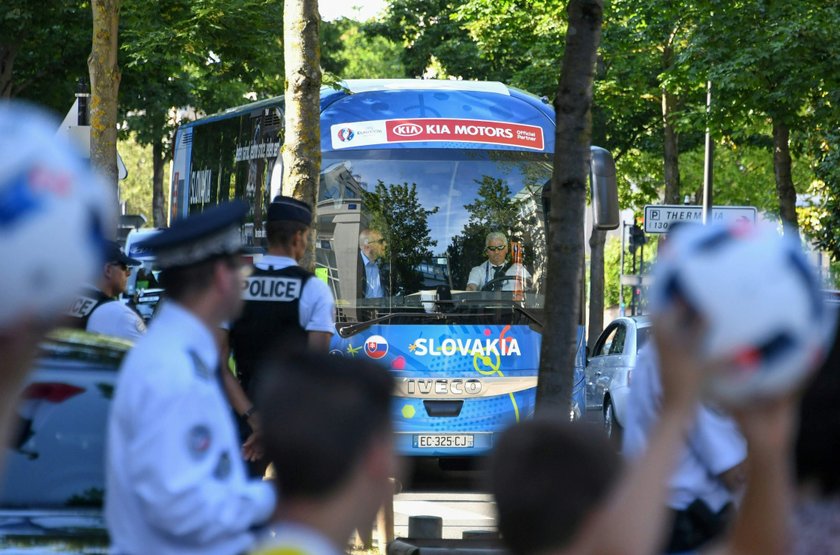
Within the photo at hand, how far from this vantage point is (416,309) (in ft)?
42.6

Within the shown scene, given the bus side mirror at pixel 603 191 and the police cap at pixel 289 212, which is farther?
the bus side mirror at pixel 603 191

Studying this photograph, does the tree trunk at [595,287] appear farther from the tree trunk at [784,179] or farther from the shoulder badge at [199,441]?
the shoulder badge at [199,441]

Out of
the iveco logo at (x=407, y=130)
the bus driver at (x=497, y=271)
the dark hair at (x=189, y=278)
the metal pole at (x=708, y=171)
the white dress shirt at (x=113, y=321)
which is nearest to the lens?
the dark hair at (x=189, y=278)

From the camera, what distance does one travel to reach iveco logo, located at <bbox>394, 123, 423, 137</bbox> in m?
13.4

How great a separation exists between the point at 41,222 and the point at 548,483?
0.88m

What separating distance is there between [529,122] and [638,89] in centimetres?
1653

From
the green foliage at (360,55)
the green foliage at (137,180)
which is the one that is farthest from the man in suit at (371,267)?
the green foliage at (137,180)

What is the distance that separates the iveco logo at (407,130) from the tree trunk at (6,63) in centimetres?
1645

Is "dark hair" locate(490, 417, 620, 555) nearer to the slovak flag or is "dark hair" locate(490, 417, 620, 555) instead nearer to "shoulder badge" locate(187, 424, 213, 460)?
"shoulder badge" locate(187, 424, 213, 460)

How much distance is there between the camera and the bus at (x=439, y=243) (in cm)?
1289

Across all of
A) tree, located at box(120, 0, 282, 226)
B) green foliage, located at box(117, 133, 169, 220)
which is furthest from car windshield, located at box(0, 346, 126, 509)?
green foliage, located at box(117, 133, 169, 220)

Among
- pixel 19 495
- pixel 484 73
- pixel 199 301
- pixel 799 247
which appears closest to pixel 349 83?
pixel 19 495

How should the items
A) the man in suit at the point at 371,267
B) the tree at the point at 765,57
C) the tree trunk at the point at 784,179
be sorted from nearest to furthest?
the man in suit at the point at 371,267 < the tree at the point at 765,57 < the tree trunk at the point at 784,179

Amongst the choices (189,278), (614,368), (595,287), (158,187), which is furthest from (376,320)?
(158,187)
